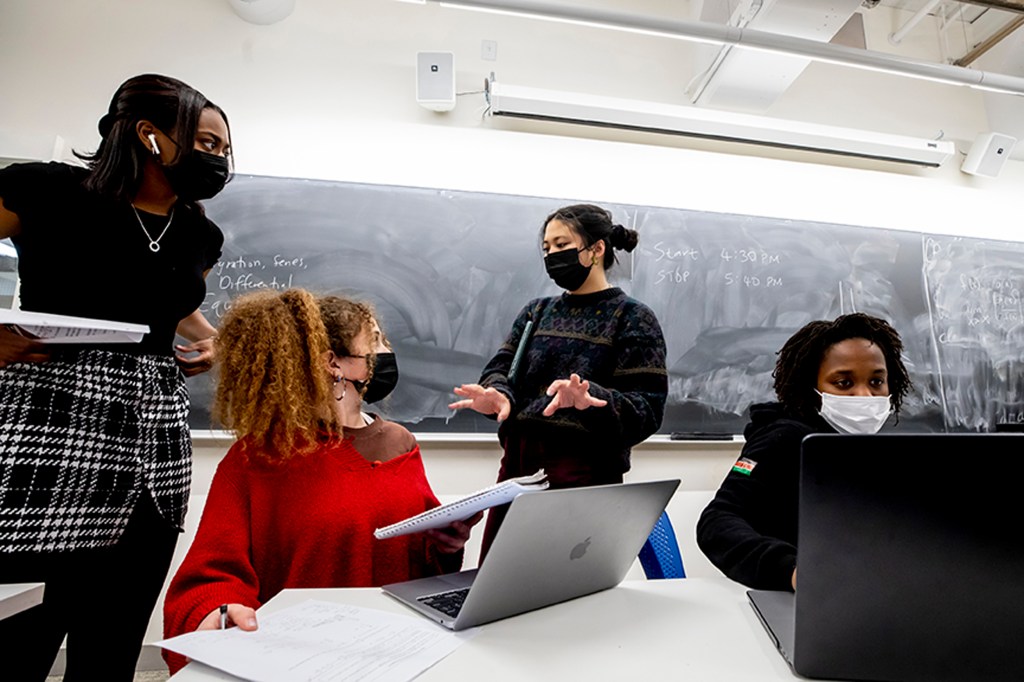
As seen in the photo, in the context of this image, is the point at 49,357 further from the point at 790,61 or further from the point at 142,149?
the point at 790,61

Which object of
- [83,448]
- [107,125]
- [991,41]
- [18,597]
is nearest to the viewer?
[18,597]

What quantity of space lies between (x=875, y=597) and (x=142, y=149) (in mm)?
1512

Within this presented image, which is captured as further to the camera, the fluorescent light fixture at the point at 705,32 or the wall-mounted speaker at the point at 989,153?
the wall-mounted speaker at the point at 989,153

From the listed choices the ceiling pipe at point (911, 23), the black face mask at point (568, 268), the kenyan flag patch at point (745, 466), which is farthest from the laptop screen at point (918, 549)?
the ceiling pipe at point (911, 23)

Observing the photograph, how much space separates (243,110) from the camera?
2.46 meters

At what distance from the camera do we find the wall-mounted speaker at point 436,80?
2504 millimetres

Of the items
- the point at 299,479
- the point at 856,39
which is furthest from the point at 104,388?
the point at 856,39

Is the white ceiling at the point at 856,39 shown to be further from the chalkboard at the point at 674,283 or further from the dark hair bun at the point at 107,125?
the dark hair bun at the point at 107,125

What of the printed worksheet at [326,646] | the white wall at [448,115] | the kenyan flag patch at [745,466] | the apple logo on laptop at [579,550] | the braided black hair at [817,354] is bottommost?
the printed worksheet at [326,646]

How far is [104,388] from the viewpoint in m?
1.09

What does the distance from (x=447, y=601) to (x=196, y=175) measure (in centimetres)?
106

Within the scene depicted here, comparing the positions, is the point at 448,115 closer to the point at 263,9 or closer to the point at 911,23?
the point at 263,9

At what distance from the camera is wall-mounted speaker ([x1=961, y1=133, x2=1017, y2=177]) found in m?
3.03

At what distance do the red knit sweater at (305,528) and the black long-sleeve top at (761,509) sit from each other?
528 millimetres
